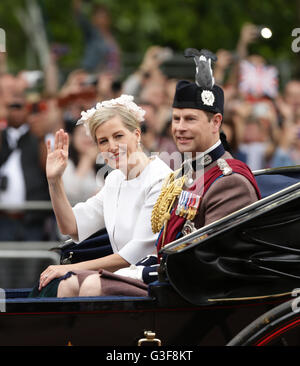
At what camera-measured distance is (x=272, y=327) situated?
13.0ft

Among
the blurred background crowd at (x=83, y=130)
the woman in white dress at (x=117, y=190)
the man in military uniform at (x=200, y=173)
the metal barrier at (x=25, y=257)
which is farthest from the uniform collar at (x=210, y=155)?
the metal barrier at (x=25, y=257)

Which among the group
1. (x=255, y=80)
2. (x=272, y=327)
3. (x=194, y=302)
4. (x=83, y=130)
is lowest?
(x=272, y=327)

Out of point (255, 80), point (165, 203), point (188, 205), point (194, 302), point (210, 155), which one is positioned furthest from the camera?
point (255, 80)

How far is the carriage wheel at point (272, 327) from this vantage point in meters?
3.97

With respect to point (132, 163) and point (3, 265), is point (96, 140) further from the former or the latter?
point (3, 265)

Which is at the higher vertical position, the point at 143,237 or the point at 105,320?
the point at 143,237

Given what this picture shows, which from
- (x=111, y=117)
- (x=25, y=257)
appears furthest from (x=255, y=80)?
(x=111, y=117)

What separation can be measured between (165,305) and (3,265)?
4159 millimetres

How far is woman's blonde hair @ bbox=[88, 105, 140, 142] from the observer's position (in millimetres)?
4617

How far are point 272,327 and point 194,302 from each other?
0.38 metres

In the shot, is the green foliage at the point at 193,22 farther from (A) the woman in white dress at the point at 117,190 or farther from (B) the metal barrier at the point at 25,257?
(A) the woman in white dress at the point at 117,190

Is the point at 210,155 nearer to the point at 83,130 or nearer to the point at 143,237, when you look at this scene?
the point at 143,237

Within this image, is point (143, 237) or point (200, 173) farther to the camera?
point (143, 237)

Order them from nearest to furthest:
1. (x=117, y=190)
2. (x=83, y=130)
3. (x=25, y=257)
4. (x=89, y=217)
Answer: (x=117, y=190), (x=89, y=217), (x=83, y=130), (x=25, y=257)
